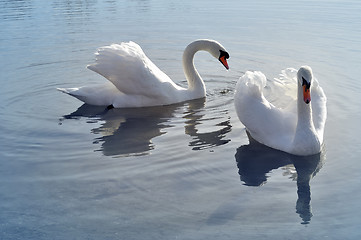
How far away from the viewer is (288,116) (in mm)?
7535

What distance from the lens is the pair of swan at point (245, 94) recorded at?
6969mm

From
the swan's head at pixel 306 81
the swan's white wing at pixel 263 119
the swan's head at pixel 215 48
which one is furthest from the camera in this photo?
the swan's head at pixel 215 48

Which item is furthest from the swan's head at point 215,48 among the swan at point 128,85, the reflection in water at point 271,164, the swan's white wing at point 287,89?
the reflection in water at point 271,164

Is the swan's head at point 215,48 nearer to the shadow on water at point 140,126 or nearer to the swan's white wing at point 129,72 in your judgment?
the shadow on water at point 140,126

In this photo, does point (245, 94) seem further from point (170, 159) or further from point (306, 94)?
point (170, 159)

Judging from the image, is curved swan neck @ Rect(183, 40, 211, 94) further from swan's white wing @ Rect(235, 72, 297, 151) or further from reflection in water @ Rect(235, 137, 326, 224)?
reflection in water @ Rect(235, 137, 326, 224)

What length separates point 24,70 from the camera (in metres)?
11.5

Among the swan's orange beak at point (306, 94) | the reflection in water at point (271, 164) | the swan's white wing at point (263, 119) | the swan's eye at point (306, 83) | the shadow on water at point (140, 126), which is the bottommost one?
the reflection in water at point (271, 164)

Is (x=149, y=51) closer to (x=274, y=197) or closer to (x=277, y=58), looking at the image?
(x=277, y=58)

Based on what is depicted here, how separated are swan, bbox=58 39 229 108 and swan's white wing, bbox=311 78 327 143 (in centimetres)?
248

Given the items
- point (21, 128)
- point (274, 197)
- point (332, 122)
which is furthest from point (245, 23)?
point (274, 197)

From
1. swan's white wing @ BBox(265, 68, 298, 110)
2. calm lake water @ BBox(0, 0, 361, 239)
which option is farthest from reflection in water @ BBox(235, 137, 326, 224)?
swan's white wing @ BBox(265, 68, 298, 110)

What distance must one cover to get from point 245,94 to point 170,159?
147cm

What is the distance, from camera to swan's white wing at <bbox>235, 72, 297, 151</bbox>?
727 cm
